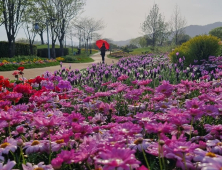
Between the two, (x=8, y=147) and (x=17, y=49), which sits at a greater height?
(x=17, y=49)

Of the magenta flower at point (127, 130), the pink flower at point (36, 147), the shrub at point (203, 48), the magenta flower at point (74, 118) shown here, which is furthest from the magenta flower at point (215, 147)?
the shrub at point (203, 48)

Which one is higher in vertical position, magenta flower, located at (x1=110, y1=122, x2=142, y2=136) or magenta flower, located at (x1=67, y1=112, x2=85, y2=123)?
magenta flower, located at (x1=110, y1=122, x2=142, y2=136)

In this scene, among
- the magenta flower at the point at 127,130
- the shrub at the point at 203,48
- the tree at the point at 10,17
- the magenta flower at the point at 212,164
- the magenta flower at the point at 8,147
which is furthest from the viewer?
the tree at the point at 10,17

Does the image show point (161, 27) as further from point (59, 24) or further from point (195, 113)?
point (195, 113)

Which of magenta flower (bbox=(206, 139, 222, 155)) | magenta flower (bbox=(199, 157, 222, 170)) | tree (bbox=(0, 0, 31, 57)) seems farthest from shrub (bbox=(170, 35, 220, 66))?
tree (bbox=(0, 0, 31, 57))

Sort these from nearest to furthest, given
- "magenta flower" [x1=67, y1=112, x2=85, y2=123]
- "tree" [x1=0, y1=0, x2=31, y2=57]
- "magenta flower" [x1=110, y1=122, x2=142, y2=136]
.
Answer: "magenta flower" [x1=110, y1=122, x2=142, y2=136] < "magenta flower" [x1=67, y1=112, x2=85, y2=123] < "tree" [x1=0, y1=0, x2=31, y2=57]

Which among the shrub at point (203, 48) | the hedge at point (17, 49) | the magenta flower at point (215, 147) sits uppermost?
the hedge at point (17, 49)

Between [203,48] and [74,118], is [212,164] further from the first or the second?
[203,48]

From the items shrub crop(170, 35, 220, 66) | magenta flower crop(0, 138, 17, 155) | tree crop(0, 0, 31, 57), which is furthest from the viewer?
tree crop(0, 0, 31, 57)

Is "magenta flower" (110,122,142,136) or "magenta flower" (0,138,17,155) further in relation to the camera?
"magenta flower" (0,138,17,155)

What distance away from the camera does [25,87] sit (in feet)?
10.7

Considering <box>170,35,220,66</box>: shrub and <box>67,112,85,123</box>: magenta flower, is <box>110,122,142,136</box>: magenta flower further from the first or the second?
<box>170,35,220,66</box>: shrub

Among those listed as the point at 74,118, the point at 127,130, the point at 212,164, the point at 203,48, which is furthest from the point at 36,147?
the point at 203,48

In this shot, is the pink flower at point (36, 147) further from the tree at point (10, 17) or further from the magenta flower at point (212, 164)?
the tree at point (10, 17)
